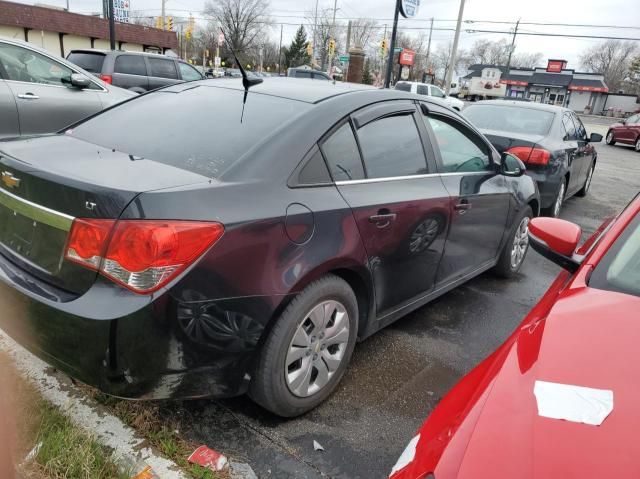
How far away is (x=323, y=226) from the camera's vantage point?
89.6 inches

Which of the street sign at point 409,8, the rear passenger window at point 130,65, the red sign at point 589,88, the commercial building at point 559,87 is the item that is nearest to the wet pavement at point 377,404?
the rear passenger window at point 130,65

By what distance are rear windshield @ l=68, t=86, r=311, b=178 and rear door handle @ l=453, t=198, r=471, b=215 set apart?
4.24 ft

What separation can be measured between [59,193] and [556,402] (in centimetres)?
186

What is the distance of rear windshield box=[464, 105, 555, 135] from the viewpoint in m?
6.70

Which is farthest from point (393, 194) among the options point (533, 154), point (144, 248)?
point (533, 154)

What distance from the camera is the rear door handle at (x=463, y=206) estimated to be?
130 inches

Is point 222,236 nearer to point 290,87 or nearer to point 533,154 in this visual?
point 290,87

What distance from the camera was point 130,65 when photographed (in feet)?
40.8

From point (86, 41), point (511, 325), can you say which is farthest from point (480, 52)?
point (511, 325)

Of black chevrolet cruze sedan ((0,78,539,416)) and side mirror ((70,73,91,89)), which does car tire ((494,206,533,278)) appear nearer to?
black chevrolet cruze sedan ((0,78,539,416))

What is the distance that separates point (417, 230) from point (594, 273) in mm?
1134

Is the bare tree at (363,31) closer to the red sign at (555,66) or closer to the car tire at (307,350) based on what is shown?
the red sign at (555,66)

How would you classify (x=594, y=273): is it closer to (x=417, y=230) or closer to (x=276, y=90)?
(x=417, y=230)

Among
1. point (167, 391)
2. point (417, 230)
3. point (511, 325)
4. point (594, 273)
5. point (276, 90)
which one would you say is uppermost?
point (276, 90)
